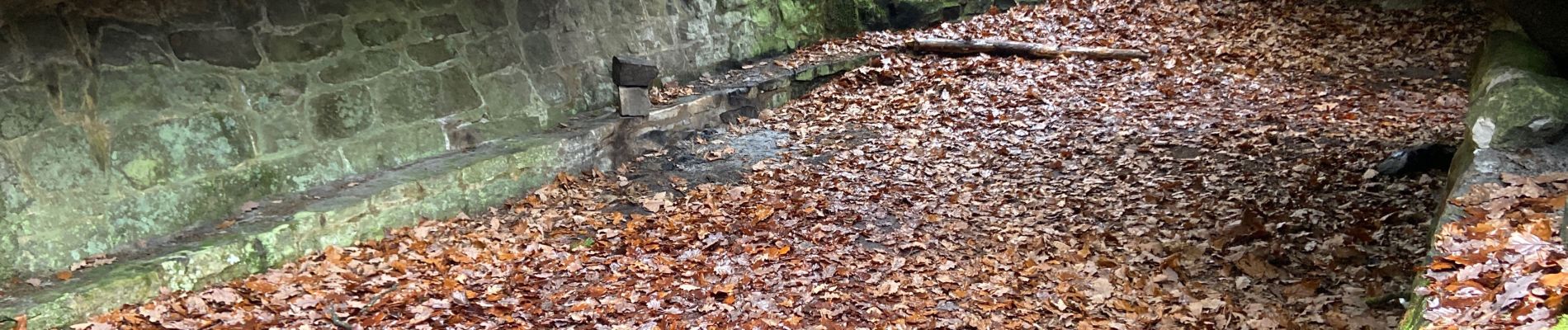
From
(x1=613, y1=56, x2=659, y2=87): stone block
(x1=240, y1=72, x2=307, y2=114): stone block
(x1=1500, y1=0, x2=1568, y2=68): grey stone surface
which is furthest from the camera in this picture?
(x1=613, y1=56, x2=659, y2=87): stone block

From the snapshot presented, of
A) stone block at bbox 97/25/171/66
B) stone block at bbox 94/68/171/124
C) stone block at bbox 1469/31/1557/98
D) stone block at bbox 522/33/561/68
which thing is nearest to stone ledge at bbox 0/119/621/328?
stone block at bbox 522/33/561/68

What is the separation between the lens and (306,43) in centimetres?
551

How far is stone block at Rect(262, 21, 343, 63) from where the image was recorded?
210 inches

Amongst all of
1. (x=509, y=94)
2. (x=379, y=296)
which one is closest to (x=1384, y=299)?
(x=379, y=296)

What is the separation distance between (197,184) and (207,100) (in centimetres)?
44

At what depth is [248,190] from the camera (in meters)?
5.31

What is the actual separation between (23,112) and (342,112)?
1621mm

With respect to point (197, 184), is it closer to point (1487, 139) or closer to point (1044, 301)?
point (1044, 301)

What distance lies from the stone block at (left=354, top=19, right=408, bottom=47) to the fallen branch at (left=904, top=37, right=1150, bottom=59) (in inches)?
201

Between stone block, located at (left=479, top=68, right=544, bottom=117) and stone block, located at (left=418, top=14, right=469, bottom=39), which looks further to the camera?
stone block, located at (left=479, top=68, right=544, bottom=117)

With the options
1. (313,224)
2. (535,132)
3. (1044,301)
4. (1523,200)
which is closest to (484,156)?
(535,132)

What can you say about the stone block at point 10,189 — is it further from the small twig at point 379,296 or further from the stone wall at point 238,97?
the small twig at point 379,296

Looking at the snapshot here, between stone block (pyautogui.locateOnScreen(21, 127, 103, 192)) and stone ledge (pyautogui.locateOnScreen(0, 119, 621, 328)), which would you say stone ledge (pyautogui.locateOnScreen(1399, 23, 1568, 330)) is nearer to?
stone ledge (pyautogui.locateOnScreen(0, 119, 621, 328))

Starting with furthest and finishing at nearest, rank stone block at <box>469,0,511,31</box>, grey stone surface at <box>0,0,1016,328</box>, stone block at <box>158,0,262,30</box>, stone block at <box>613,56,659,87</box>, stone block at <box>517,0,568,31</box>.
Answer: stone block at <box>613,56,659,87</box> → stone block at <box>517,0,568,31</box> → stone block at <box>469,0,511,31</box> → stone block at <box>158,0,262,30</box> → grey stone surface at <box>0,0,1016,328</box>
